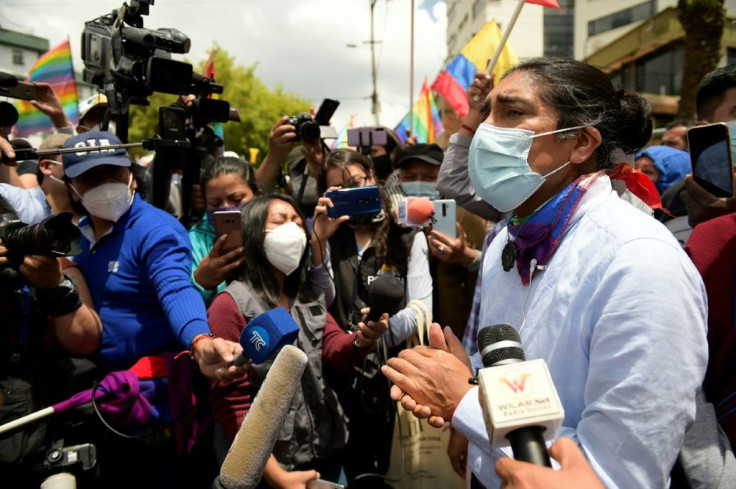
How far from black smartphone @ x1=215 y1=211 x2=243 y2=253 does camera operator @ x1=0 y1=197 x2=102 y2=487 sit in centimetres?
68

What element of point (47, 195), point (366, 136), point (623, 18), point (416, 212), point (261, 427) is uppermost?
point (623, 18)

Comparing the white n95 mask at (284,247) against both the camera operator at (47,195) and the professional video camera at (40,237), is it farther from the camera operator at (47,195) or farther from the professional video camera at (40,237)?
the camera operator at (47,195)

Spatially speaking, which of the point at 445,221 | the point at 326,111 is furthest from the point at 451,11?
the point at 445,221

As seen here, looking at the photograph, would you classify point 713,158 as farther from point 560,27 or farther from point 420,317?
point 560,27

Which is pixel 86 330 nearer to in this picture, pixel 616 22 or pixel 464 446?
pixel 464 446

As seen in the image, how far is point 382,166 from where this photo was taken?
4.57m

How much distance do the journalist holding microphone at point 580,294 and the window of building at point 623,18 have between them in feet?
104

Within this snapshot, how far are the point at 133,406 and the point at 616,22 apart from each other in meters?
33.3

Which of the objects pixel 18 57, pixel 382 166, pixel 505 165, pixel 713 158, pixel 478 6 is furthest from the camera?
pixel 478 6

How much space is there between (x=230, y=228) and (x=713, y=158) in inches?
81.7

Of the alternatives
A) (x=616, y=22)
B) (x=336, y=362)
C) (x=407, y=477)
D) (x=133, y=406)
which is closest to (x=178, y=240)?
(x=133, y=406)

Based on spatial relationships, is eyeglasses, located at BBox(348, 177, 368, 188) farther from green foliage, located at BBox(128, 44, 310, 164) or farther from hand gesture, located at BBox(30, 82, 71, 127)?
green foliage, located at BBox(128, 44, 310, 164)

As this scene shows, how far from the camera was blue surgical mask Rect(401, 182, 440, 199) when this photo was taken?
3609mm

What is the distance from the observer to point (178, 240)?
98.5 inches
